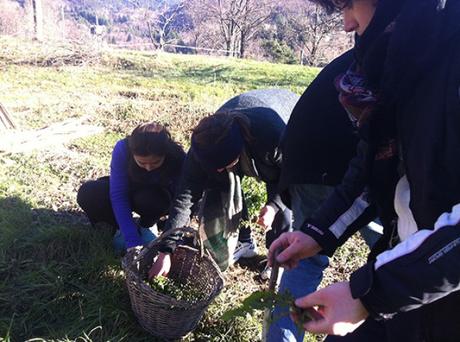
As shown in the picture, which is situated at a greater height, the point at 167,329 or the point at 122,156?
the point at 122,156

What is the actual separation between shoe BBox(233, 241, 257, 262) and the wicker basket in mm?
547

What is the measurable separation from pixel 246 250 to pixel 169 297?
3.67 feet

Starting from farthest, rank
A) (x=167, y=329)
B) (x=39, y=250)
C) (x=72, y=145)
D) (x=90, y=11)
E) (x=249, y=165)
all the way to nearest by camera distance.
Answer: (x=90, y=11) < (x=72, y=145) < (x=39, y=250) < (x=249, y=165) < (x=167, y=329)

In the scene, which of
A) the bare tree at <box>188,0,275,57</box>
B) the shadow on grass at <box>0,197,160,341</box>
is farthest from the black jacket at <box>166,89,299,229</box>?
the bare tree at <box>188,0,275,57</box>

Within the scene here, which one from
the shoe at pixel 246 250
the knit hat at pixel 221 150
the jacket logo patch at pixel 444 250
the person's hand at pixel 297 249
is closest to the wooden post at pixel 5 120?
the shoe at pixel 246 250

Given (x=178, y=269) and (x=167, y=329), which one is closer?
(x=167, y=329)

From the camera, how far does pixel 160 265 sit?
2322mm

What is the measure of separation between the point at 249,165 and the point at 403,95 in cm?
152

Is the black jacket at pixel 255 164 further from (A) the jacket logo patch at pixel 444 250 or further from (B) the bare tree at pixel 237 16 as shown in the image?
(B) the bare tree at pixel 237 16

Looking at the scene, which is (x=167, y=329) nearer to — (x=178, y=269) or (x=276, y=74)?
(x=178, y=269)

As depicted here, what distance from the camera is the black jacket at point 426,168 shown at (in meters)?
0.85

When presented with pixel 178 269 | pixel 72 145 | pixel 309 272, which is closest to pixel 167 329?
pixel 178 269

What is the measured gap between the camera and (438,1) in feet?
3.10

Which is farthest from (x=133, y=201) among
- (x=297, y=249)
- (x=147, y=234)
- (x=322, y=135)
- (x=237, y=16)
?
(x=237, y=16)
